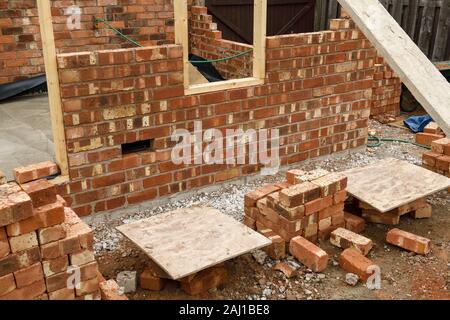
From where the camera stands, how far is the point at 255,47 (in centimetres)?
537

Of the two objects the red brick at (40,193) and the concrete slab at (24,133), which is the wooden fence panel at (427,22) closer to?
the concrete slab at (24,133)

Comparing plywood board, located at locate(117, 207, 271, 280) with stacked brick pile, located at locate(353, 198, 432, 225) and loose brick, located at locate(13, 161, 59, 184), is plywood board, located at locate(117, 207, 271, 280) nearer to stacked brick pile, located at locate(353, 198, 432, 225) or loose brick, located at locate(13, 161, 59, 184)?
loose brick, located at locate(13, 161, 59, 184)

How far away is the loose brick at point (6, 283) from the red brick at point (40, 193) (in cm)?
45

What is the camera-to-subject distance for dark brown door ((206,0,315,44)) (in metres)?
9.71

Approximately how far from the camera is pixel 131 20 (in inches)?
283

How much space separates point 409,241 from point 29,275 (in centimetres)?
315

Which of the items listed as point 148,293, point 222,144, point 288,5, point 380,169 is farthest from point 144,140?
point 288,5

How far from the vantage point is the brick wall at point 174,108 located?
14.5 ft

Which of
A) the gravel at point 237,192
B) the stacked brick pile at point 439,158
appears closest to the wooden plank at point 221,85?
the gravel at point 237,192

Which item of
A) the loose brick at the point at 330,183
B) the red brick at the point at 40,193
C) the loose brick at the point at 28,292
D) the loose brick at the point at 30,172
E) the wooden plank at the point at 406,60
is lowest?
the loose brick at the point at 28,292

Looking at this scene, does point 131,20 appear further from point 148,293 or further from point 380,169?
point 148,293

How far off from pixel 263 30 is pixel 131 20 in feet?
9.07

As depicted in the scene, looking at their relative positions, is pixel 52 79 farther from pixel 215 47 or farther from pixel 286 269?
pixel 215 47

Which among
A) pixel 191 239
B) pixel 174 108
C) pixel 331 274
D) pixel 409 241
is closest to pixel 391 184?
pixel 409 241
